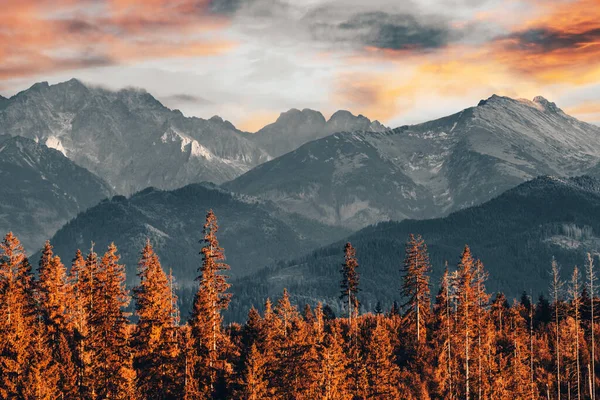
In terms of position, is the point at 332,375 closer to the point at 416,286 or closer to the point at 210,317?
the point at 210,317

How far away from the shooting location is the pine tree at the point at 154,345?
93.6 meters

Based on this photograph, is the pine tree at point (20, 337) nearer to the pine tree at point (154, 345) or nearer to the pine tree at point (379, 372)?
the pine tree at point (154, 345)

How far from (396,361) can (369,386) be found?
20223 mm

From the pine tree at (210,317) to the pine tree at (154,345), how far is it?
9.36 feet

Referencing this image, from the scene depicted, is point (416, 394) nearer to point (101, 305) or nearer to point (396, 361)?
point (396, 361)

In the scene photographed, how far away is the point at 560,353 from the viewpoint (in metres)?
128

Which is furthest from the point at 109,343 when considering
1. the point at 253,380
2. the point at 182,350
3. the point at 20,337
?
the point at 253,380

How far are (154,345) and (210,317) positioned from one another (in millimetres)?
6237

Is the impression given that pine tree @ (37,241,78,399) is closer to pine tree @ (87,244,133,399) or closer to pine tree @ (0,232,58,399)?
pine tree @ (0,232,58,399)

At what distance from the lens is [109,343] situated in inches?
3659

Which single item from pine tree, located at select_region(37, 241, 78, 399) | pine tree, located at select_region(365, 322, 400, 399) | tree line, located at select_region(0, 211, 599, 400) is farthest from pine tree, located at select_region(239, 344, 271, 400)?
pine tree, located at select_region(37, 241, 78, 399)

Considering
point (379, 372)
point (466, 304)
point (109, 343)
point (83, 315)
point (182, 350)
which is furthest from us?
point (466, 304)

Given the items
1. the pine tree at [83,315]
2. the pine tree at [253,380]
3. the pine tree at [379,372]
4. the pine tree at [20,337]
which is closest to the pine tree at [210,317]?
the pine tree at [253,380]

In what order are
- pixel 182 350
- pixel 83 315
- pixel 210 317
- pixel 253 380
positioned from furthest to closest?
pixel 83 315, pixel 210 317, pixel 182 350, pixel 253 380
